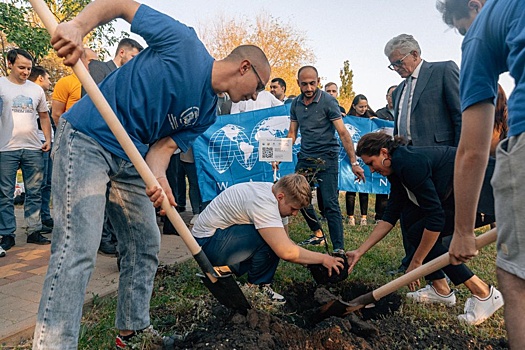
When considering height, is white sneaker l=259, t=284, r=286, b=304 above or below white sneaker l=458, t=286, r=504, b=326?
above

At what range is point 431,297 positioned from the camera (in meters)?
3.49

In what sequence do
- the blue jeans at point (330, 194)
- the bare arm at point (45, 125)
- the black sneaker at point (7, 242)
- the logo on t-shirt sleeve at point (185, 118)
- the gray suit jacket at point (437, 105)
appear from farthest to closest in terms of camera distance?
the bare arm at point (45, 125) < the blue jeans at point (330, 194) < the black sneaker at point (7, 242) < the gray suit jacket at point (437, 105) < the logo on t-shirt sleeve at point (185, 118)

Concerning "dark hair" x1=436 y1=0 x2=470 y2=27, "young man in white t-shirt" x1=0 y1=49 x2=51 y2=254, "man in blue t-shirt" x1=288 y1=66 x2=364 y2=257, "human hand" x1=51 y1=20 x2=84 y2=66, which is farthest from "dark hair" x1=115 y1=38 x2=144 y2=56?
"dark hair" x1=436 y1=0 x2=470 y2=27

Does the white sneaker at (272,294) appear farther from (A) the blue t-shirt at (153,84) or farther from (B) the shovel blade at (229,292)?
(A) the blue t-shirt at (153,84)

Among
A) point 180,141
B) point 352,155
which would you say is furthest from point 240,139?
point 180,141

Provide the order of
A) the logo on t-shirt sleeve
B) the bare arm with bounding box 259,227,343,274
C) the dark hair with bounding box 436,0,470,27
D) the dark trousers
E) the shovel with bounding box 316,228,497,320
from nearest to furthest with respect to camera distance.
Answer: the dark hair with bounding box 436,0,470,27, the logo on t-shirt sleeve, the shovel with bounding box 316,228,497,320, the bare arm with bounding box 259,227,343,274, the dark trousers

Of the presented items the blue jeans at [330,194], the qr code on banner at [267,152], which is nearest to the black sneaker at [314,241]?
the blue jeans at [330,194]

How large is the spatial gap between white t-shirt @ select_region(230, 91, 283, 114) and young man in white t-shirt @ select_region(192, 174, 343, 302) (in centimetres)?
404

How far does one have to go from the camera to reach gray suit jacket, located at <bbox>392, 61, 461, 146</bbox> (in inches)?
153

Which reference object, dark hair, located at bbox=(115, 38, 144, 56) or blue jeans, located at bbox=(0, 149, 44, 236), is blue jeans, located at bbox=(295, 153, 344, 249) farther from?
blue jeans, located at bbox=(0, 149, 44, 236)

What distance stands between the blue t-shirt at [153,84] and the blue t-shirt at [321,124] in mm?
2943

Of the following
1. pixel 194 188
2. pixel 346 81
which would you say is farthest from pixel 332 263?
pixel 346 81

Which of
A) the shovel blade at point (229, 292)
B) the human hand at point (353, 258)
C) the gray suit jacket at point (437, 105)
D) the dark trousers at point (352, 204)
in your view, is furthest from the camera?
the dark trousers at point (352, 204)

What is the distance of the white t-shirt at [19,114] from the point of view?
480 centimetres
